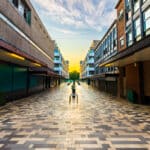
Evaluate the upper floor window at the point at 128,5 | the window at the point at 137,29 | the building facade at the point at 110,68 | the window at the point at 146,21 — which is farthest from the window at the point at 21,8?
the window at the point at 146,21

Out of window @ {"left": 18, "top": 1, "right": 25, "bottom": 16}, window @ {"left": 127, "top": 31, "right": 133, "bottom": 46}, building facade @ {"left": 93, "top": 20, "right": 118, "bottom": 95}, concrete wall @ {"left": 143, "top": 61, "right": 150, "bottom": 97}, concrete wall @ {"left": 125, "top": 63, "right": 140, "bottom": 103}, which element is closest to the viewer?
concrete wall @ {"left": 143, "top": 61, "right": 150, "bottom": 97}

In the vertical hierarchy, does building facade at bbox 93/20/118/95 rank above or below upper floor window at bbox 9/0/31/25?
below

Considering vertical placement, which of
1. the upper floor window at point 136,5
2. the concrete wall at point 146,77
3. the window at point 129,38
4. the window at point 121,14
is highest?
the window at point 121,14

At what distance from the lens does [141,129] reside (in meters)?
7.29

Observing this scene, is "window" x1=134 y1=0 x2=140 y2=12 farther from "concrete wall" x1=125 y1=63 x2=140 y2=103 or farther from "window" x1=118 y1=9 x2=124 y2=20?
"concrete wall" x1=125 y1=63 x2=140 y2=103

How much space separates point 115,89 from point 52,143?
20.1m

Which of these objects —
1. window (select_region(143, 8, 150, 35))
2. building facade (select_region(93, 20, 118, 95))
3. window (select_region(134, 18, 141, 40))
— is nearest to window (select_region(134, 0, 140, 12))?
window (select_region(134, 18, 141, 40))

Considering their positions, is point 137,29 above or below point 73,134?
above

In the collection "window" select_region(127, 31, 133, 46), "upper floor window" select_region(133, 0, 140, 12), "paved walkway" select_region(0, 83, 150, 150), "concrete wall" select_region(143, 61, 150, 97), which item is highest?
"upper floor window" select_region(133, 0, 140, 12)

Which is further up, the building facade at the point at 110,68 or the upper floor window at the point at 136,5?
the upper floor window at the point at 136,5

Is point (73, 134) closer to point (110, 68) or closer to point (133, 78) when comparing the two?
point (133, 78)

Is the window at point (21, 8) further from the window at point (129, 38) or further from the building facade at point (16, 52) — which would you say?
the window at point (129, 38)

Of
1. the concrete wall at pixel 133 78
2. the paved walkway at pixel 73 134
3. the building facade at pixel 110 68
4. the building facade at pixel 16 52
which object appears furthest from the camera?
the building facade at pixel 110 68

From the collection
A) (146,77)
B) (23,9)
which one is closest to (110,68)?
(146,77)
